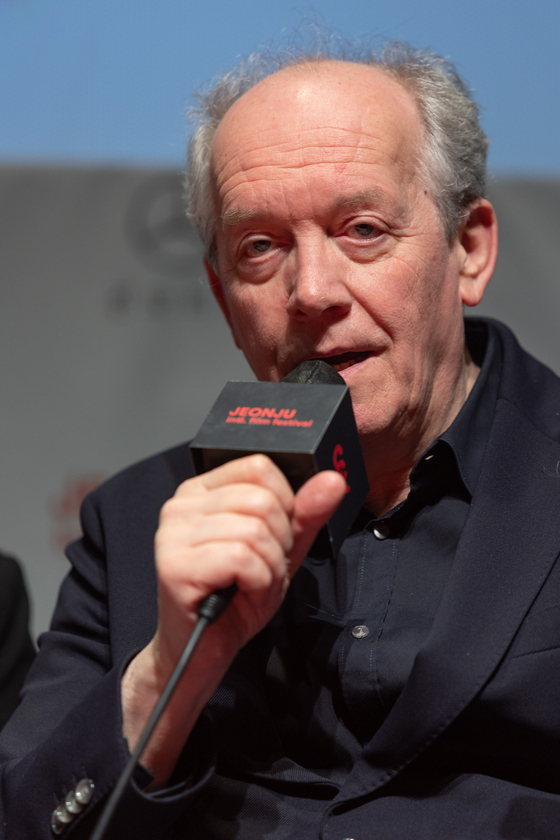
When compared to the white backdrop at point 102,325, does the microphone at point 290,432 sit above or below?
above

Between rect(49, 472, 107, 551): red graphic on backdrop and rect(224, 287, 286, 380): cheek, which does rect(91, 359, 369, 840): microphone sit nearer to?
rect(224, 287, 286, 380): cheek

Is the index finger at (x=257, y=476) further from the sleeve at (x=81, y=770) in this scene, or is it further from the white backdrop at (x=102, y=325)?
the white backdrop at (x=102, y=325)

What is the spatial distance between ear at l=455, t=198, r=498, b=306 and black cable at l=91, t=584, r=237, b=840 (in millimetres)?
976

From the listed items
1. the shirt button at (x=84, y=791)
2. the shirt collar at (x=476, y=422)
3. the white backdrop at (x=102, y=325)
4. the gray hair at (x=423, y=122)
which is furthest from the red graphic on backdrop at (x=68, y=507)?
the shirt button at (x=84, y=791)

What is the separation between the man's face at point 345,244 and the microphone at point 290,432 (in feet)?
1.19

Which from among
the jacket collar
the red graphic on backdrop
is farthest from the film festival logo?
the jacket collar

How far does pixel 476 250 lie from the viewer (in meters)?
1.69

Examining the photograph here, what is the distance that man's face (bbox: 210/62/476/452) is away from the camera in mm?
1402

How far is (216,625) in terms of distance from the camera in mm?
1043

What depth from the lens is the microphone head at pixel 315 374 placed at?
1.26 meters

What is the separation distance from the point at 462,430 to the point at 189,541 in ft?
2.35

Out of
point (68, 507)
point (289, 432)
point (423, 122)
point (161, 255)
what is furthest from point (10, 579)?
point (423, 122)

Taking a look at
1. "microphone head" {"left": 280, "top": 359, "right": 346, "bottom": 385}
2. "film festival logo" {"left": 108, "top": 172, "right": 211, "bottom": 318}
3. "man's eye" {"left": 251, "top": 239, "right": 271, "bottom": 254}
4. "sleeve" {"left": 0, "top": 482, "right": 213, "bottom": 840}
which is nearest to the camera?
"sleeve" {"left": 0, "top": 482, "right": 213, "bottom": 840}

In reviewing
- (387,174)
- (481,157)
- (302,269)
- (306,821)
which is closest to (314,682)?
(306,821)
